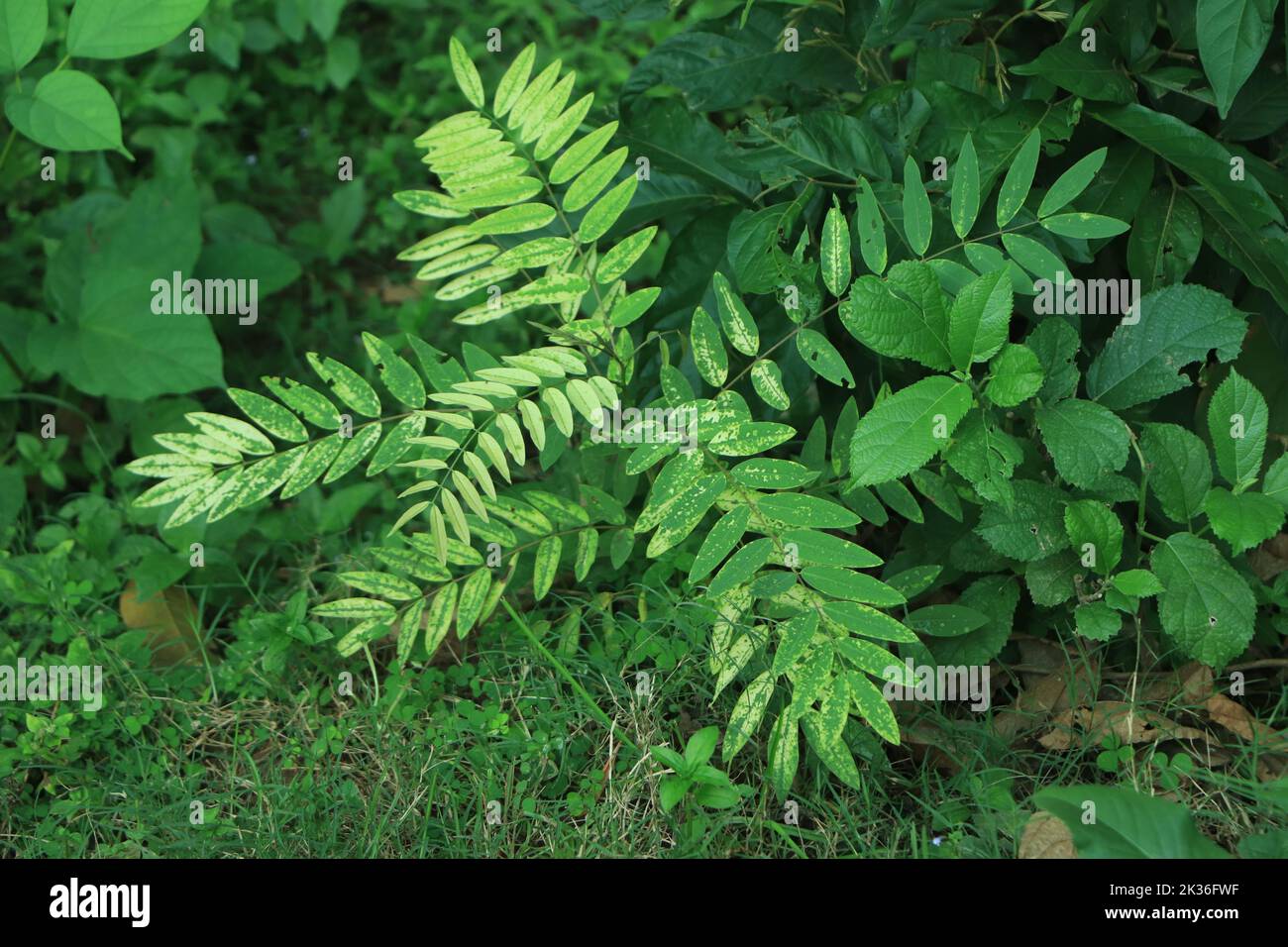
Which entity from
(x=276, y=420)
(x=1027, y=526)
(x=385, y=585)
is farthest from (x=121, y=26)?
(x=1027, y=526)

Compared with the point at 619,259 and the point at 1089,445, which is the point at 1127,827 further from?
the point at 619,259

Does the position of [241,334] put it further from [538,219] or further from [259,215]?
[538,219]

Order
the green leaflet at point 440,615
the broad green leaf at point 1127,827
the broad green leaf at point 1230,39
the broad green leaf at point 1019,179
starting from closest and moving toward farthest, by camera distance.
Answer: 1. the broad green leaf at point 1127,827
2. the broad green leaf at point 1230,39
3. the broad green leaf at point 1019,179
4. the green leaflet at point 440,615

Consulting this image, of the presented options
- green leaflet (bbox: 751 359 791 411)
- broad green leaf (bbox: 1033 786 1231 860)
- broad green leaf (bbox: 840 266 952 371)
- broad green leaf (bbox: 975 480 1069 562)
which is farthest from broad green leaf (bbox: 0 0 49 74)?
broad green leaf (bbox: 1033 786 1231 860)

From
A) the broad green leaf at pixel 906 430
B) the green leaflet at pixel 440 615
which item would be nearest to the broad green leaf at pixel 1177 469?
the broad green leaf at pixel 906 430

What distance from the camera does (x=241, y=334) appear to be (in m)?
3.58

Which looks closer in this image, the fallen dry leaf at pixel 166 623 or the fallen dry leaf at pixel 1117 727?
the fallen dry leaf at pixel 1117 727

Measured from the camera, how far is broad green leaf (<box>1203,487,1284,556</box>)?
2033 mm

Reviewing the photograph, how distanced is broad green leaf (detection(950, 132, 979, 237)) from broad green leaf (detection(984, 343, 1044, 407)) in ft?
0.68

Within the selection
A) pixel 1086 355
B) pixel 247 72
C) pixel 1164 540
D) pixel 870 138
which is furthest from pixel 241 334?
pixel 1164 540

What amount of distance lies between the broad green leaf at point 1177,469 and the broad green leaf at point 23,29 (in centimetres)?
202

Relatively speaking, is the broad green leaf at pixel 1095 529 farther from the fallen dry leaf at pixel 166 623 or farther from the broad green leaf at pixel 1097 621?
the fallen dry leaf at pixel 166 623

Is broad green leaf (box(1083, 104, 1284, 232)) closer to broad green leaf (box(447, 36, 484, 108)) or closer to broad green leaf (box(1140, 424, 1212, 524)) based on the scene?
broad green leaf (box(1140, 424, 1212, 524))

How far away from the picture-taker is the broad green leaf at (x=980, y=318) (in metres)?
1.96
